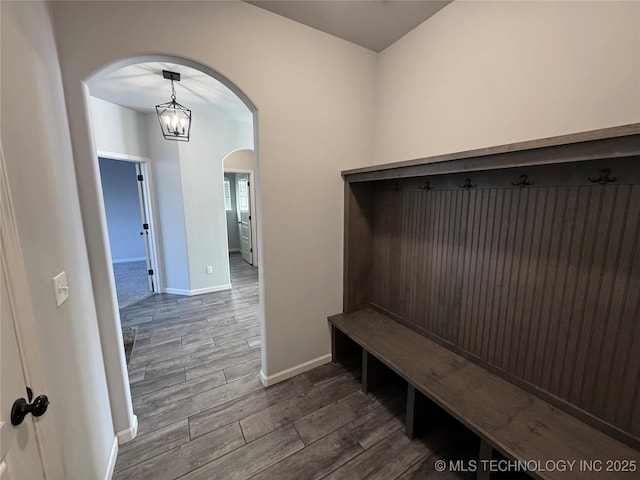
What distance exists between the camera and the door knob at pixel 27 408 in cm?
69

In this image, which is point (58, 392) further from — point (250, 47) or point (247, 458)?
point (250, 47)

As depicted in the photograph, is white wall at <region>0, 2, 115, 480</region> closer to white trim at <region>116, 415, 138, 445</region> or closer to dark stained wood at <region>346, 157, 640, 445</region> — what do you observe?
white trim at <region>116, 415, 138, 445</region>

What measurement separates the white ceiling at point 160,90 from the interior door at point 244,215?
2.37 meters

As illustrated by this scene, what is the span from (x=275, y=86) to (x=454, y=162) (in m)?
1.33

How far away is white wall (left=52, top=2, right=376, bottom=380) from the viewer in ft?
4.43

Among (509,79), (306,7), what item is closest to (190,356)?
(306,7)

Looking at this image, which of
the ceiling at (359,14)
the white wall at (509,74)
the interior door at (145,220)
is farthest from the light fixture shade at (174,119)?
the white wall at (509,74)

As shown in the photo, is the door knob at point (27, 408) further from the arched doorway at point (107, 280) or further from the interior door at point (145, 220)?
the interior door at point (145, 220)

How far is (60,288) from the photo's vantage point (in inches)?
41.9

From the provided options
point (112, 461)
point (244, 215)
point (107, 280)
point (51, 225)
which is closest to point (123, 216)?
point (244, 215)

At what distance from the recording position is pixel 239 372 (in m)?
2.28

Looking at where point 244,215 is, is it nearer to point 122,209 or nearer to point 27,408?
point 122,209

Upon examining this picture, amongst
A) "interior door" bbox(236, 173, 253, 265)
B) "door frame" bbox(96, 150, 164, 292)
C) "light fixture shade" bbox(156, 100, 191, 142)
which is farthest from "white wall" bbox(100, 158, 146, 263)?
"light fixture shade" bbox(156, 100, 191, 142)

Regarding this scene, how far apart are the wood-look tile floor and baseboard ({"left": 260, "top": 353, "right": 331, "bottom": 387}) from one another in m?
0.05
